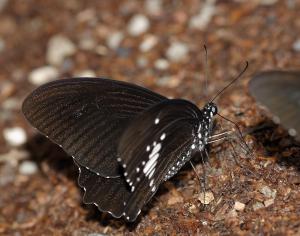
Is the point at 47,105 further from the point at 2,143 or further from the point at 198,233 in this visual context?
the point at 2,143

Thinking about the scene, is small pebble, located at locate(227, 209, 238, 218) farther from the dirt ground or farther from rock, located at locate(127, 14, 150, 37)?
rock, located at locate(127, 14, 150, 37)

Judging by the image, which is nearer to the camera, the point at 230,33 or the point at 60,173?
the point at 60,173

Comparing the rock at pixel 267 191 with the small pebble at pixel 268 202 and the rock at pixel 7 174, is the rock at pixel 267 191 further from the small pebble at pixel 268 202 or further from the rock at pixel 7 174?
the rock at pixel 7 174

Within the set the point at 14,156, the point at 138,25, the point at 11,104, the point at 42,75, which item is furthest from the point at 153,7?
the point at 14,156

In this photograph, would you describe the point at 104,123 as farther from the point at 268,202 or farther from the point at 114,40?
the point at 114,40

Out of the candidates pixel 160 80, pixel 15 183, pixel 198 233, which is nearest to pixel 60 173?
pixel 15 183

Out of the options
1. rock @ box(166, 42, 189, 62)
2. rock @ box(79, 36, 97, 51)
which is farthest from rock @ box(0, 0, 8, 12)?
rock @ box(166, 42, 189, 62)
